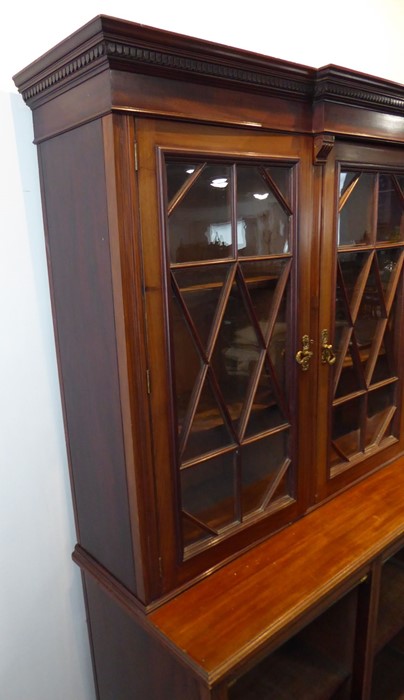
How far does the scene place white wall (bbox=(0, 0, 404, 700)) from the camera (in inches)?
40.9

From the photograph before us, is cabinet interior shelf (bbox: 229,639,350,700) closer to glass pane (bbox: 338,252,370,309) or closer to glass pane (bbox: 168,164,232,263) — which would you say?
glass pane (bbox: 338,252,370,309)

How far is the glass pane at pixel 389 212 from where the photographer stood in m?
1.32

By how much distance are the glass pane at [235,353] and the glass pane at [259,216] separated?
111mm

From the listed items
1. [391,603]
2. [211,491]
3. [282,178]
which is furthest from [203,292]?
[391,603]

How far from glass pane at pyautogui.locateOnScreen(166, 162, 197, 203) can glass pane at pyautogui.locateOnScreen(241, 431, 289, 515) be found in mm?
584

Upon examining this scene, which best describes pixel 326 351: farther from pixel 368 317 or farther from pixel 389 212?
pixel 389 212

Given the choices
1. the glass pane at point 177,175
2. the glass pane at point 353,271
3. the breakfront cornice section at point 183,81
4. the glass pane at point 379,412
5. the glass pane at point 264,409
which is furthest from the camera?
the glass pane at point 379,412

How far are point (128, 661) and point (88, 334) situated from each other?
0.78 m

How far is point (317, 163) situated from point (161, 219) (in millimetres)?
443

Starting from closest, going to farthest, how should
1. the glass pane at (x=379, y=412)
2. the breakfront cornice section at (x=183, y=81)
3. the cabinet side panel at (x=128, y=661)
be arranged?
the breakfront cornice section at (x=183, y=81)
the cabinet side panel at (x=128, y=661)
the glass pane at (x=379, y=412)

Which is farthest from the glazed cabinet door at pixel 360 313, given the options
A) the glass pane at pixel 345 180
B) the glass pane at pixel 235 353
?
the glass pane at pixel 235 353

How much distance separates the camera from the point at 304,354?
47.1 inches

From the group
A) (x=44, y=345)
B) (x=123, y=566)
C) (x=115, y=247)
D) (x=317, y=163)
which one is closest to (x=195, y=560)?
(x=123, y=566)

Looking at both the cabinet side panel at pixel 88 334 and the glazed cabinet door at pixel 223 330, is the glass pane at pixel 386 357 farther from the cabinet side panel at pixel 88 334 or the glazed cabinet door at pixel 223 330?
the cabinet side panel at pixel 88 334
